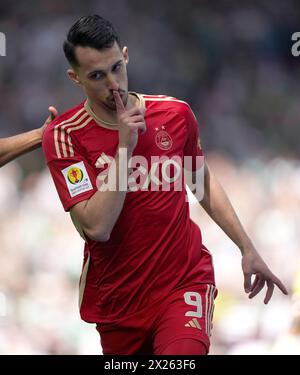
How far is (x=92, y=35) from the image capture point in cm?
384

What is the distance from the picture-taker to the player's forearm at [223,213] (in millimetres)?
4164

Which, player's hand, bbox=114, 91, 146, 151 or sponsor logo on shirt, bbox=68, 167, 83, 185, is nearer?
player's hand, bbox=114, 91, 146, 151

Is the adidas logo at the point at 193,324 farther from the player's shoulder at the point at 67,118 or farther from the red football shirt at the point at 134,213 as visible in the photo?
the player's shoulder at the point at 67,118

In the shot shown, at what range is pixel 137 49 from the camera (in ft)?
24.5

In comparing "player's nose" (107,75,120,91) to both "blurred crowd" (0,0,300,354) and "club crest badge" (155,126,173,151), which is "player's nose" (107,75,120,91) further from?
"blurred crowd" (0,0,300,354)

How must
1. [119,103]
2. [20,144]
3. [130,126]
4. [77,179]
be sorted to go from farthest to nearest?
[20,144]
[77,179]
[119,103]
[130,126]

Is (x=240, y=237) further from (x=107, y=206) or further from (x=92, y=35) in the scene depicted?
(x=92, y=35)

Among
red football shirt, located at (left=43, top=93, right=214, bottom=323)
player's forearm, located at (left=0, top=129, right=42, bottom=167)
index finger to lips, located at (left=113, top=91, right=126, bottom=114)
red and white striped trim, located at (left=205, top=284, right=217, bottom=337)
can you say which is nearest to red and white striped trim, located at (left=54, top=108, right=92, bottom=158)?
red football shirt, located at (left=43, top=93, right=214, bottom=323)

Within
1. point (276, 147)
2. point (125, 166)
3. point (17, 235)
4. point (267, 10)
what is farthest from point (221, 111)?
point (125, 166)

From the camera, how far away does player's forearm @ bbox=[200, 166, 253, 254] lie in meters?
4.16

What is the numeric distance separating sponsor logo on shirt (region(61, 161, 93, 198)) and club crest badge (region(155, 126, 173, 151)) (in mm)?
325

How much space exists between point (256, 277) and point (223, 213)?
323mm

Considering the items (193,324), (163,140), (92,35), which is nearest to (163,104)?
(163,140)

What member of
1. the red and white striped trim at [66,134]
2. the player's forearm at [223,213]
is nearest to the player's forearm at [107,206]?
the red and white striped trim at [66,134]
